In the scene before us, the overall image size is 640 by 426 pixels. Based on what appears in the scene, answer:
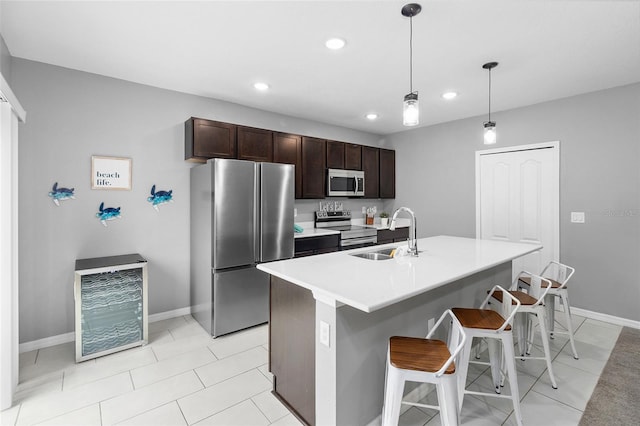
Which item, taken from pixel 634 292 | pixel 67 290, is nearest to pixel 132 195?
pixel 67 290

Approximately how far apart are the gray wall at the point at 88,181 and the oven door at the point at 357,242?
2.07m

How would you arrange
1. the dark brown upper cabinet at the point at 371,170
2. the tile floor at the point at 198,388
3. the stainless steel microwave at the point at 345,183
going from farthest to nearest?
the dark brown upper cabinet at the point at 371,170 < the stainless steel microwave at the point at 345,183 < the tile floor at the point at 198,388

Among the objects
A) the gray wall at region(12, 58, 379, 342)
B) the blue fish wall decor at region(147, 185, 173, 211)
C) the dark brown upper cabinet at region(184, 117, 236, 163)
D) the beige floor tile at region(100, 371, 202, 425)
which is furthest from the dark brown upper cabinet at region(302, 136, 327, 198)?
the beige floor tile at region(100, 371, 202, 425)

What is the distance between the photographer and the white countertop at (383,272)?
1.53 m

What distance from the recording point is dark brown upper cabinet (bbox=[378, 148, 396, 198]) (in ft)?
Answer: 18.3

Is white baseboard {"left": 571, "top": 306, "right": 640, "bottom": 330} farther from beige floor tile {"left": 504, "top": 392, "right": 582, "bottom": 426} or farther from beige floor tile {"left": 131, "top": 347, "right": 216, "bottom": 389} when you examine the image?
beige floor tile {"left": 131, "top": 347, "right": 216, "bottom": 389}

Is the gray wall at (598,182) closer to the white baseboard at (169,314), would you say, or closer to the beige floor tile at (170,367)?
the beige floor tile at (170,367)

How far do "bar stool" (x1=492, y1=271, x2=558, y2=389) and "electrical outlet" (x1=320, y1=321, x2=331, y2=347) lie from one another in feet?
4.88

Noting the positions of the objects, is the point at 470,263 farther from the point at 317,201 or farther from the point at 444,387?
the point at 317,201

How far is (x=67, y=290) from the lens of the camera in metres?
3.03

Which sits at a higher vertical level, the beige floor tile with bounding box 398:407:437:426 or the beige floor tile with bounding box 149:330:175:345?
the beige floor tile with bounding box 149:330:175:345

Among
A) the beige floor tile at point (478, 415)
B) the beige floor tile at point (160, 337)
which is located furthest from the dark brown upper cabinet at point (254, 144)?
the beige floor tile at point (478, 415)

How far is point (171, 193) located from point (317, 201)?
85.5 inches

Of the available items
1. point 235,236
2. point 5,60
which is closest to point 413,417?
point 235,236
